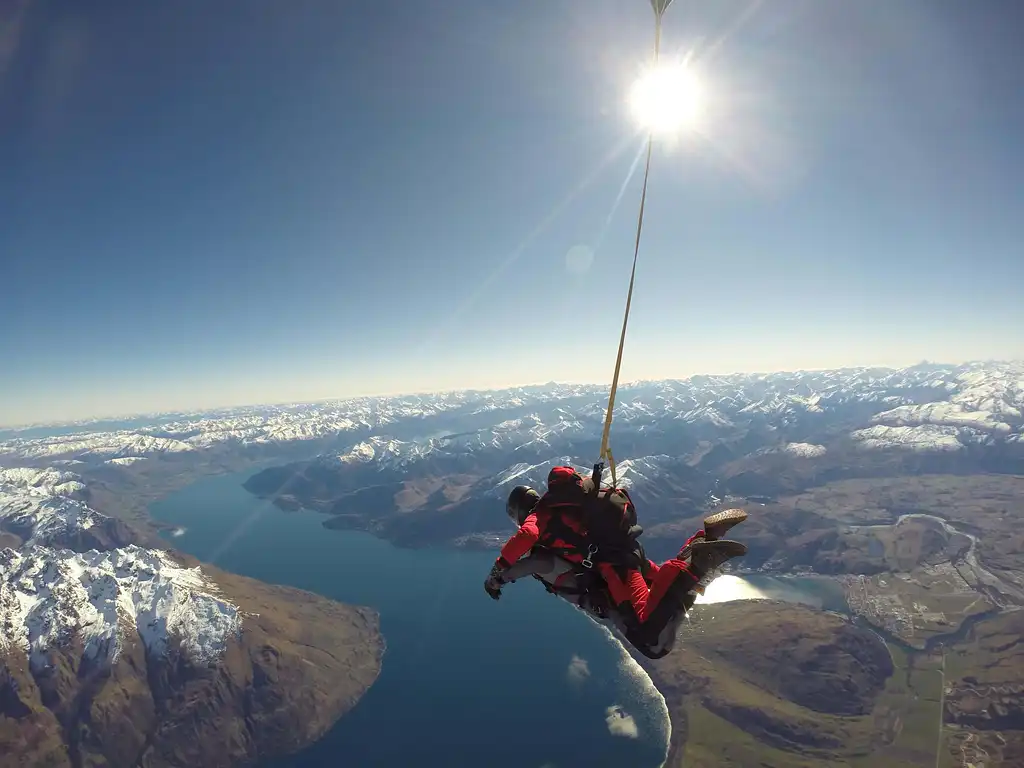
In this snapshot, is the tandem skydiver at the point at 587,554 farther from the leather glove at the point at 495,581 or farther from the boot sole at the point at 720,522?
the boot sole at the point at 720,522

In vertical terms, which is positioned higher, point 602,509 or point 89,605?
point 602,509

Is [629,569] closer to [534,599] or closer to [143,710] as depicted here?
[534,599]

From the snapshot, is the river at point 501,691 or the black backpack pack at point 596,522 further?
the river at point 501,691

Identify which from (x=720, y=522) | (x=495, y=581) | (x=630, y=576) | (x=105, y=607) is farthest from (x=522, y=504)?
(x=105, y=607)

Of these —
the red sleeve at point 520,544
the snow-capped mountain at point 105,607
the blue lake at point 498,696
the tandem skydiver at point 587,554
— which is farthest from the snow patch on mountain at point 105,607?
the red sleeve at point 520,544

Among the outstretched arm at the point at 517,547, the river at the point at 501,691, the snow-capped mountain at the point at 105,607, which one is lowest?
the river at the point at 501,691

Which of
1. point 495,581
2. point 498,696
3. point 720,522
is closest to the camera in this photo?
point 720,522

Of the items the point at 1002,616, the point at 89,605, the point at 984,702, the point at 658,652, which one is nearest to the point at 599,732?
the point at 984,702

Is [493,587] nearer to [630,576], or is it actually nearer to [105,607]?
[630,576]

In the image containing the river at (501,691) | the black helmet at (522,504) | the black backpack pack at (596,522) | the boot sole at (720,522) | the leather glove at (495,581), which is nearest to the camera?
the boot sole at (720,522)
